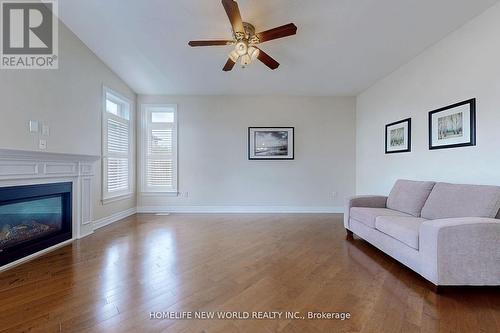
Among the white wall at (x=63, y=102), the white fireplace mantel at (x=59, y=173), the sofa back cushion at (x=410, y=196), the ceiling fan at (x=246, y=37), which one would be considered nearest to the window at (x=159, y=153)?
the white wall at (x=63, y=102)

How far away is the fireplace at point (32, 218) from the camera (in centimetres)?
265

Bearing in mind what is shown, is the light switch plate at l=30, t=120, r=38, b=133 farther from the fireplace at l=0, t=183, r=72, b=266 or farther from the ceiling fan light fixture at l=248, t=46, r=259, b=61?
the ceiling fan light fixture at l=248, t=46, r=259, b=61

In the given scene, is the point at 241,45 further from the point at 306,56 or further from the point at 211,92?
the point at 211,92

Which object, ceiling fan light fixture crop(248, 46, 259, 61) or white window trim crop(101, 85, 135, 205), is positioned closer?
ceiling fan light fixture crop(248, 46, 259, 61)

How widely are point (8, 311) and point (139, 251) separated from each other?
1.32m

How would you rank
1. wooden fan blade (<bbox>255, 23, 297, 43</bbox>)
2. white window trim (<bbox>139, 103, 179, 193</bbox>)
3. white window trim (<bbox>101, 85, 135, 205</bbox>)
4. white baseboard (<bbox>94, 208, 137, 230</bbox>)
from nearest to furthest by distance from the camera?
wooden fan blade (<bbox>255, 23, 297, 43</bbox>)
white baseboard (<bbox>94, 208, 137, 230</bbox>)
white window trim (<bbox>101, 85, 135, 205</bbox>)
white window trim (<bbox>139, 103, 179, 193</bbox>)

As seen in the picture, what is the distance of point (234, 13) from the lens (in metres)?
2.29

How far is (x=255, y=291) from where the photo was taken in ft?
6.91

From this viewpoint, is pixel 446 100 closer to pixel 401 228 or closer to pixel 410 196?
pixel 410 196

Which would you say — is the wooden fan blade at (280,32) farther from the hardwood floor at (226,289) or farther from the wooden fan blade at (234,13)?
the hardwood floor at (226,289)

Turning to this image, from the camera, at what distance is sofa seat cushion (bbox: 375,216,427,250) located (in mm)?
2357

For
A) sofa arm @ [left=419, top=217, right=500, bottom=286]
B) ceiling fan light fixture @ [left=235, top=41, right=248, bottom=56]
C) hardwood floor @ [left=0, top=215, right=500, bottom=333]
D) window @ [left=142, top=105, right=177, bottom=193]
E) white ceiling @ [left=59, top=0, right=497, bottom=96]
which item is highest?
white ceiling @ [left=59, top=0, right=497, bottom=96]

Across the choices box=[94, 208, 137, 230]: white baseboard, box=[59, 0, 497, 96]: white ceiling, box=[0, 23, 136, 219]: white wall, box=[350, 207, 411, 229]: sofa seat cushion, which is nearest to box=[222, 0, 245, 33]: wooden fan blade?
box=[59, 0, 497, 96]: white ceiling

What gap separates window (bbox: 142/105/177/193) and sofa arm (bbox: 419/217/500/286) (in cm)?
495
